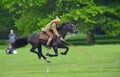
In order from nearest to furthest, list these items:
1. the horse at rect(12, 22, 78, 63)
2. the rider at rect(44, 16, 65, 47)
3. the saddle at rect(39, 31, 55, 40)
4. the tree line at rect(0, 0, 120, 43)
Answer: the rider at rect(44, 16, 65, 47) → the saddle at rect(39, 31, 55, 40) → the horse at rect(12, 22, 78, 63) → the tree line at rect(0, 0, 120, 43)

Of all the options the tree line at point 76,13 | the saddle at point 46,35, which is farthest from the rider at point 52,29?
the tree line at point 76,13

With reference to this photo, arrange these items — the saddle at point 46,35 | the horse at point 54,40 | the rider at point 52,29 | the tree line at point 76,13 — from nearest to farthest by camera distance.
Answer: the rider at point 52,29
the saddle at point 46,35
the horse at point 54,40
the tree line at point 76,13

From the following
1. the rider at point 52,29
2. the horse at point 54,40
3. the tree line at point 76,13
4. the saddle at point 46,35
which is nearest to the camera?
the rider at point 52,29

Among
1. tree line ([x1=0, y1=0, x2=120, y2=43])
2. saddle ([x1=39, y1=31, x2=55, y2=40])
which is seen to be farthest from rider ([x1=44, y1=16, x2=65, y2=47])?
tree line ([x1=0, y1=0, x2=120, y2=43])

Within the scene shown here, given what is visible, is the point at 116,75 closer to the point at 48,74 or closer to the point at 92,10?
the point at 48,74

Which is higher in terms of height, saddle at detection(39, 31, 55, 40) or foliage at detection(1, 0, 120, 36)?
saddle at detection(39, 31, 55, 40)

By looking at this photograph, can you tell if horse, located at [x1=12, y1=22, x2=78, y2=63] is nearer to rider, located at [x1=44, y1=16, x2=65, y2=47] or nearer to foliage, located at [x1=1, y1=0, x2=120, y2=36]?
rider, located at [x1=44, y1=16, x2=65, y2=47]

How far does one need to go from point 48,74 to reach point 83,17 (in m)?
37.9

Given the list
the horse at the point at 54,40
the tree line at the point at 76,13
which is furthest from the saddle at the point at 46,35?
the tree line at the point at 76,13

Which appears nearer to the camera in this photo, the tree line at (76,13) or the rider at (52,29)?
the rider at (52,29)

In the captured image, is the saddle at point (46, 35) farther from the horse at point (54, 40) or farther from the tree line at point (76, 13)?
the tree line at point (76, 13)

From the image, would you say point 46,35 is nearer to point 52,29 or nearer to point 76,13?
point 52,29

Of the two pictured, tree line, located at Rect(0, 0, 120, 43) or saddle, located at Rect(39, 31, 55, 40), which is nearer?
saddle, located at Rect(39, 31, 55, 40)

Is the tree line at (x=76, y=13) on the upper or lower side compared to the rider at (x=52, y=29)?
lower
